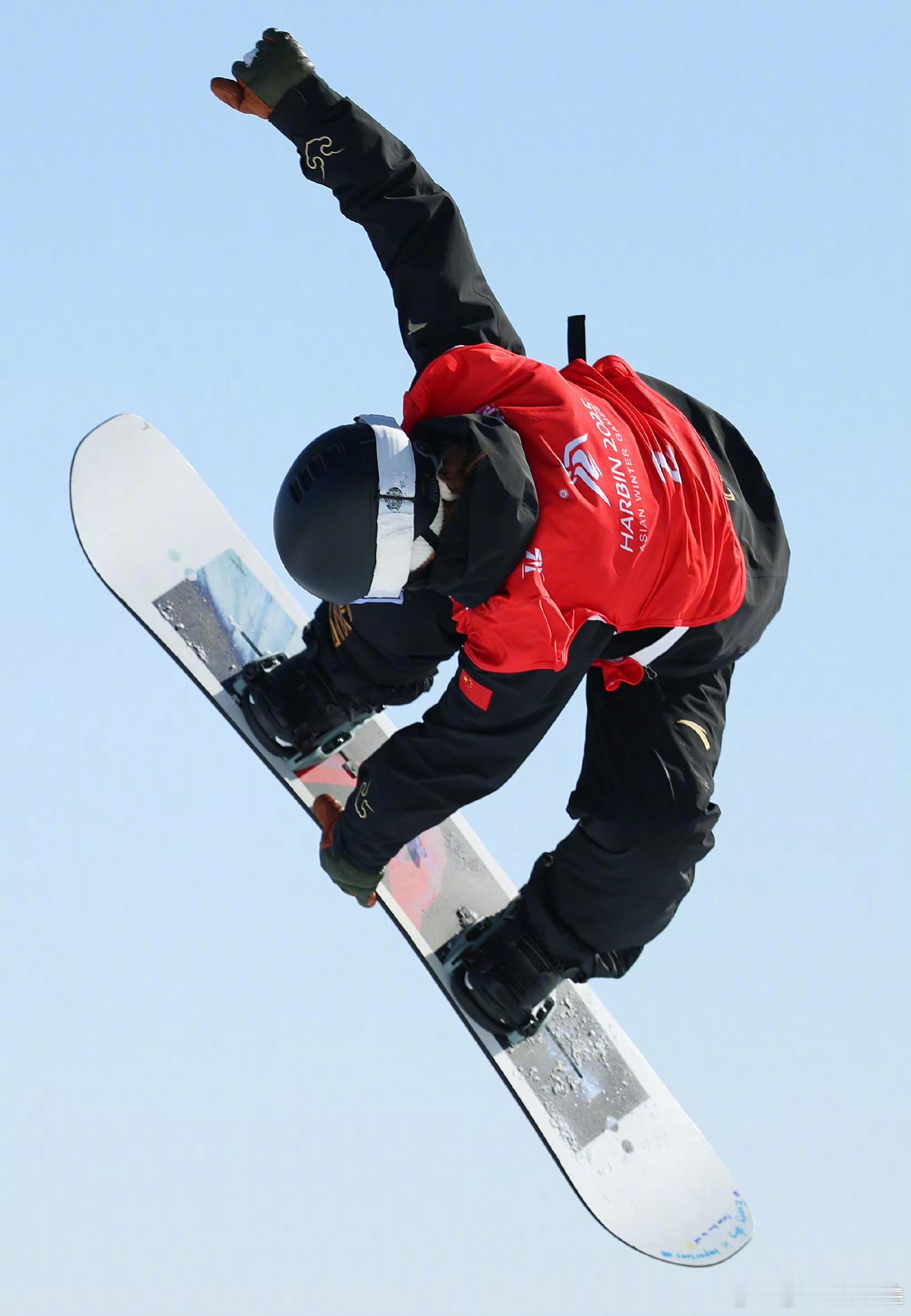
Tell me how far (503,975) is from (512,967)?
0.20 feet

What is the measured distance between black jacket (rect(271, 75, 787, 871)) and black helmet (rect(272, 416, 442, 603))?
0.14 metres

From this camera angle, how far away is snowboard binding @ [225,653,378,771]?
21.5 ft

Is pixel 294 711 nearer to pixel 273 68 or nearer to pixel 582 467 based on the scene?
pixel 582 467

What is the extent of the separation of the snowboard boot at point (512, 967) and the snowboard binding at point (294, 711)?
3.52 ft

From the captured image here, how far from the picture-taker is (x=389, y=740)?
216 inches

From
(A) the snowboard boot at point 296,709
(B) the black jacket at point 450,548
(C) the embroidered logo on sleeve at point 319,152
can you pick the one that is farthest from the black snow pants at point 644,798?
(C) the embroidered logo on sleeve at point 319,152

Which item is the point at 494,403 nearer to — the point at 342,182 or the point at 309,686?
the point at 342,182

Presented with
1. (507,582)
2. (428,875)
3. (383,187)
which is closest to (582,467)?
(507,582)

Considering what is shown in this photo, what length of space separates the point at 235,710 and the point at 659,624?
2271 mm

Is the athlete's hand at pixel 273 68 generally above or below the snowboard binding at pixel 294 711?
above

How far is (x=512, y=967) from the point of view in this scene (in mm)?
6531

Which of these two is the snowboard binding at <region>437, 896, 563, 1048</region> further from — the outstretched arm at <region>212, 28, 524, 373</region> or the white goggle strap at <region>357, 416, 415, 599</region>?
the outstretched arm at <region>212, 28, 524, 373</region>

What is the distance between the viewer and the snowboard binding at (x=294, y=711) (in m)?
6.55

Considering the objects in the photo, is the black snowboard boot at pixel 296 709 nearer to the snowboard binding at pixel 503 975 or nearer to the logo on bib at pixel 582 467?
the snowboard binding at pixel 503 975
